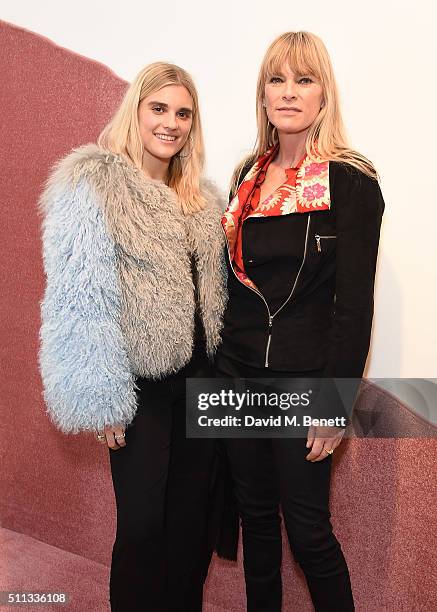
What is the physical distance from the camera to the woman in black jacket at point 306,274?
162 centimetres

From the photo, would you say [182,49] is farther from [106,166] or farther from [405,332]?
[405,332]

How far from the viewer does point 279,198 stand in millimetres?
1720

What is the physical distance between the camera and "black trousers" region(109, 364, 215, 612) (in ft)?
5.74

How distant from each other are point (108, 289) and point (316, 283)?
0.48 m

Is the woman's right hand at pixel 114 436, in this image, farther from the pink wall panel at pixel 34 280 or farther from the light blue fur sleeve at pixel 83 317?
the pink wall panel at pixel 34 280

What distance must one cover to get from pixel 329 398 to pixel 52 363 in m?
0.65

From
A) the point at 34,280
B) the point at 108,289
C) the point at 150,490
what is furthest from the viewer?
the point at 34,280

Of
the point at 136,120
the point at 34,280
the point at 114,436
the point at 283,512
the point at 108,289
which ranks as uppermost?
the point at 136,120

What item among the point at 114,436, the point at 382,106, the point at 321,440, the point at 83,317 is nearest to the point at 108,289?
the point at 83,317

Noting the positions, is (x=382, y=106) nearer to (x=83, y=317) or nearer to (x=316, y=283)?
(x=316, y=283)

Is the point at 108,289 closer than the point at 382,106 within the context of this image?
Yes

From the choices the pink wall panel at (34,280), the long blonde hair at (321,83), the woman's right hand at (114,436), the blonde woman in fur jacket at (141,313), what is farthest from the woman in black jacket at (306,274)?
the pink wall panel at (34,280)

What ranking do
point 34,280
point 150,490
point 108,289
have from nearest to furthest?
point 108,289
point 150,490
point 34,280

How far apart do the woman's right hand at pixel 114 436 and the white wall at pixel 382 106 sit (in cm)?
71
